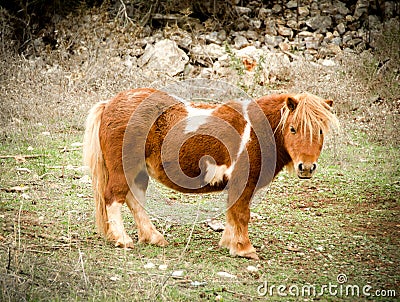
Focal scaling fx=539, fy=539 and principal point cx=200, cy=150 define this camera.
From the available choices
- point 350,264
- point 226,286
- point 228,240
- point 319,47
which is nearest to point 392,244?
point 350,264

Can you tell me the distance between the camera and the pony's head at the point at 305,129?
4.48m

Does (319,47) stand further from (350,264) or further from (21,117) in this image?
(350,264)

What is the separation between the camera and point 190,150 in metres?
4.86

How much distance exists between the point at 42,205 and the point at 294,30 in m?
9.99

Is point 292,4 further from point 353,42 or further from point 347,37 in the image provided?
point 353,42

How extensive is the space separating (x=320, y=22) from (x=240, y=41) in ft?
7.30

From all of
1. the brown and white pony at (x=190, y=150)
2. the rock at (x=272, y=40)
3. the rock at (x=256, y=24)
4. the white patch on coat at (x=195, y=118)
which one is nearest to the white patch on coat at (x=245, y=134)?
the brown and white pony at (x=190, y=150)

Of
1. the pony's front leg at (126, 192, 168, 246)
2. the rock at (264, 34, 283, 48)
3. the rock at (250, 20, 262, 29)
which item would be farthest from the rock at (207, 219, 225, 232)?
the rock at (250, 20, 262, 29)

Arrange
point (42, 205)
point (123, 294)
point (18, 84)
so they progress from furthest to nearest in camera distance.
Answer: point (18, 84) → point (42, 205) → point (123, 294)

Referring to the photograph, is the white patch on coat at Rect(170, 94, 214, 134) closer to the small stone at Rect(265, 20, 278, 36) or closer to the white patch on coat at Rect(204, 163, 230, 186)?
the white patch on coat at Rect(204, 163, 230, 186)

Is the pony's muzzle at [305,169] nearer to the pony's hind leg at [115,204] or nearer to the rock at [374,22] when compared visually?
the pony's hind leg at [115,204]

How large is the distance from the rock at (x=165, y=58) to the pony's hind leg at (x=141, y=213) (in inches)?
281

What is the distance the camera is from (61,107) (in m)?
9.29

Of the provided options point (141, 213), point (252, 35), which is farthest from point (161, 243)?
point (252, 35)
